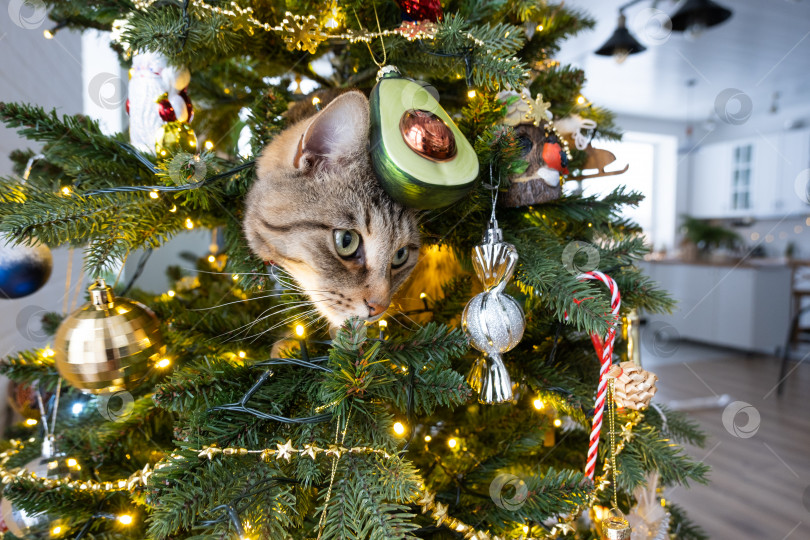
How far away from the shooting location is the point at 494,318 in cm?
47

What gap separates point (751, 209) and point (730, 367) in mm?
3710

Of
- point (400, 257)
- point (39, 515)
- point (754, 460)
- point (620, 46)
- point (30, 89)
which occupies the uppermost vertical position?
point (620, 46)

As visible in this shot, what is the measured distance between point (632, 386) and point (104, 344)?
0.56 metres

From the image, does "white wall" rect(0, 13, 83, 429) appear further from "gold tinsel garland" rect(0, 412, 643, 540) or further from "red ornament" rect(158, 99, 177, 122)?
"gold tinsel garland" rect(0, 412, 643, 540)

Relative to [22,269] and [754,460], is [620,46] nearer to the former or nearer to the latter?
[754,460]

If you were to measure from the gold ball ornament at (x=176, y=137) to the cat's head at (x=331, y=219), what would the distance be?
87 millimetres

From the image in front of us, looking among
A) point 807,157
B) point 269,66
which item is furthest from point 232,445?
point 807,157

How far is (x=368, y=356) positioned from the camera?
404mm

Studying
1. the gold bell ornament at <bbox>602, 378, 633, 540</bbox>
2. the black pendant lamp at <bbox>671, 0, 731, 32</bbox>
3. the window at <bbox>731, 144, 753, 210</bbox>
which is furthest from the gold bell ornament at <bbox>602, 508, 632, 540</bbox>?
the window at <bbox>731, 144, 753, 210</bbox>

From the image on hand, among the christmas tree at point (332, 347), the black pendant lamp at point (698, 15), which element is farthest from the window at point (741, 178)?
the christmas tree at point (332, 347)

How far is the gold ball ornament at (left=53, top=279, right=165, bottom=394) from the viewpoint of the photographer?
0.51m

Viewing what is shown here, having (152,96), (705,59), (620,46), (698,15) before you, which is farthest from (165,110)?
(705,59)

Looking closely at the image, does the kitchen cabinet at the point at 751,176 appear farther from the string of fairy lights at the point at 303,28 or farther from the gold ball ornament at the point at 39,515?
the gold ball ornament at the point at 39,515

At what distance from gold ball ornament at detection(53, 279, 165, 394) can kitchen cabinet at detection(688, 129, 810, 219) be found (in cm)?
721
